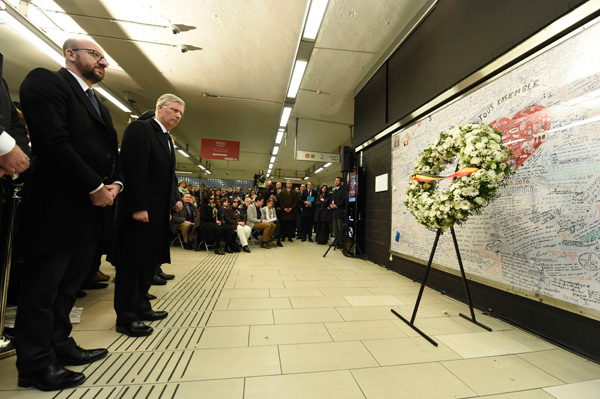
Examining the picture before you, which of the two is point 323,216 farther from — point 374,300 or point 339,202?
point 374,300

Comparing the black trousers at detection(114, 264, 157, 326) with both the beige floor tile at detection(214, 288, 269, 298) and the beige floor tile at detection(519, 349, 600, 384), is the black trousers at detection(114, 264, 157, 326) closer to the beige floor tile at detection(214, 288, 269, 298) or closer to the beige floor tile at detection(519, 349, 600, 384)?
the beige floor tile at detection(214, 288, 269, 298)

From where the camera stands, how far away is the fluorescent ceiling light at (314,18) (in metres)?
3.32

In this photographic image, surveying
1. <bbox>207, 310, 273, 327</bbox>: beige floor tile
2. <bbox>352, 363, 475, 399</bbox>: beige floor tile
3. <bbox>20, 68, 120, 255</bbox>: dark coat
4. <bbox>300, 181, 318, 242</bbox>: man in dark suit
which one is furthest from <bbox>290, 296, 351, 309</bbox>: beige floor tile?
<bbox>300, 181, 318, 242</bbox>: man in dark suit

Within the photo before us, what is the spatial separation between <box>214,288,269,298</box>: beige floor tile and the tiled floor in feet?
0.07

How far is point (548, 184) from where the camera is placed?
6.16 ft

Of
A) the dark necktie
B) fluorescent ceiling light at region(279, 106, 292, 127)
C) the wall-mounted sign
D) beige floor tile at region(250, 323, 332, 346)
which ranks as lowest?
beige floor tile at region(250, 323, 332, 346)

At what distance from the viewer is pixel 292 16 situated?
398cm

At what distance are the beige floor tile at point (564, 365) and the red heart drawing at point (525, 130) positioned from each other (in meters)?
1.38

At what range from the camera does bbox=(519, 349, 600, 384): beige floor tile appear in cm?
145

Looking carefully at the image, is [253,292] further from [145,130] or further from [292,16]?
[292,16]

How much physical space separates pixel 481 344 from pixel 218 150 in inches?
374

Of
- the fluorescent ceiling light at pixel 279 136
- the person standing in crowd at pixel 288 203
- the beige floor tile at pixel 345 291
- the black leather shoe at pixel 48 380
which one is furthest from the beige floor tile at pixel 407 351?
the fluorescent ceiling light at pixel 279 136

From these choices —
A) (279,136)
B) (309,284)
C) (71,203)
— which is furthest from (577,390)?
(279,136)

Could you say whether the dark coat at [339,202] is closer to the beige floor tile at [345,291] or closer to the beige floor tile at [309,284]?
the beige floor tile at [309,284]
